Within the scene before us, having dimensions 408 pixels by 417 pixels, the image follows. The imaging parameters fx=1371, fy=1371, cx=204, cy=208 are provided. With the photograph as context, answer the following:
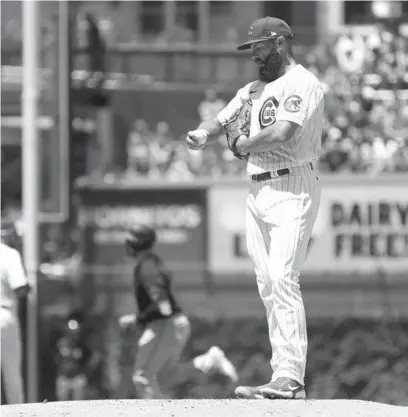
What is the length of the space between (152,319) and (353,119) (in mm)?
4663

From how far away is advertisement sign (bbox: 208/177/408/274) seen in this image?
41.5 feet

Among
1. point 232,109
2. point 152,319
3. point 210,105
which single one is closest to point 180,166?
point 210,105

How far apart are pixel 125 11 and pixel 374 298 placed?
22.6 feet

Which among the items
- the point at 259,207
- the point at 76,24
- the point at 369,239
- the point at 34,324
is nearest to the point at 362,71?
the point at 369,239

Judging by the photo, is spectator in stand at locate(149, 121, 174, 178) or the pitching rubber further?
spectator in stand at locate(149, 121, 174, 178)

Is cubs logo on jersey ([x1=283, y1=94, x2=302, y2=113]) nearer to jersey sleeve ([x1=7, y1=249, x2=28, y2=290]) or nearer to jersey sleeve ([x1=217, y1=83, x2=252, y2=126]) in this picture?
jersey sleeve ([x1=217, y1=83, x2=252, y2=126])

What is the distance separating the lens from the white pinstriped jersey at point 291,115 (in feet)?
20.9

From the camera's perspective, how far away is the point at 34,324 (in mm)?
10453

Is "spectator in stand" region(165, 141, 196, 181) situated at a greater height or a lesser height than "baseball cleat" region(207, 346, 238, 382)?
greater

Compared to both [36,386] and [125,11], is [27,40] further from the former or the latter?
[125,11]

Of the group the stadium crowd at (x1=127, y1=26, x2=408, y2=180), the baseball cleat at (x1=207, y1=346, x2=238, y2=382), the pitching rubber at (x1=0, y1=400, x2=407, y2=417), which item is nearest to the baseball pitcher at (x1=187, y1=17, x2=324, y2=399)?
the pitching rubber at (x1=0, y1=400, x2=407, y2=417)

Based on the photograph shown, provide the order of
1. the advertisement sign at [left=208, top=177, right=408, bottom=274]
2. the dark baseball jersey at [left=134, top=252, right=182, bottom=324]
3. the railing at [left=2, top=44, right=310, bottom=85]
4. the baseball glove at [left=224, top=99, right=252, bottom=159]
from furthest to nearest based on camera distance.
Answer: the railing at [left=2, top=44, right=310, bottom=85]
the advertisement sign at [left=208, top=177, right=408, bottom=274]
the dark baseball jersey at [left=134, top=252, right=182, bottom=324]
the baseball glove at [left=224, top=99, right=252, bottom=159]

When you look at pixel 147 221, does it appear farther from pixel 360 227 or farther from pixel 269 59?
pixel 269 59

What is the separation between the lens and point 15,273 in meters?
7.99
